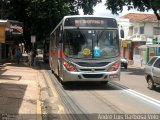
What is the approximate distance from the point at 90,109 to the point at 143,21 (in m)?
53.4

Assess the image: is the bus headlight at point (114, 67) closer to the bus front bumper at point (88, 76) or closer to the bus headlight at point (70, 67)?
the bus front bumper at point (88, 76)

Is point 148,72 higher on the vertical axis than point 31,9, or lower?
lower

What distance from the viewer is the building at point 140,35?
61.4 meters

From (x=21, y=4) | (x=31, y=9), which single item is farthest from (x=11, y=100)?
(x=21, y=4)

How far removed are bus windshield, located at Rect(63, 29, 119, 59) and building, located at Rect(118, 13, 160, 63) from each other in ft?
130

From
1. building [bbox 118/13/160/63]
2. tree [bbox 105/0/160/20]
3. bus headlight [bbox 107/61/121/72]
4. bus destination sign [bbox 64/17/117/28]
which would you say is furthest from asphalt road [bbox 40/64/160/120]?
building [bbox 118/13/160/63]

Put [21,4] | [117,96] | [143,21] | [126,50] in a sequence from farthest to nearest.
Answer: [126,50] < [143,21] < [21,4] < [117,96]

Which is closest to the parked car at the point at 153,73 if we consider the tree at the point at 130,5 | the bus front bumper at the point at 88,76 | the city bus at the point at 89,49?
the city bus at the point at 89,49

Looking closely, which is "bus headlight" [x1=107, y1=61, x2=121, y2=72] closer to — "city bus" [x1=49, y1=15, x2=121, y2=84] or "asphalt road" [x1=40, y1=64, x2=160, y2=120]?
"city bus" [x1=49, y1=15, x2=121, y2=84]

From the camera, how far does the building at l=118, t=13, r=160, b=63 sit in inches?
2419

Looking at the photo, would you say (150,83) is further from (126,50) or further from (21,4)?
(126,50)

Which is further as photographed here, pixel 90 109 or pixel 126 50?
pixel 126 50

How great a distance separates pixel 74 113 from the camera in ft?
40.1

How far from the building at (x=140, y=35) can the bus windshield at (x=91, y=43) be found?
130 feet
